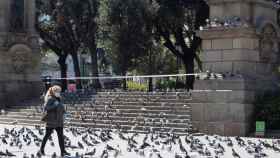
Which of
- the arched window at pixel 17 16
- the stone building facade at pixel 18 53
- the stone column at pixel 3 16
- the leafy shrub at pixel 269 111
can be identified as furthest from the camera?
the arched window at pixel 17 16

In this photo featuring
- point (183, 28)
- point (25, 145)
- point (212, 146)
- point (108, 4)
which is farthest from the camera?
point (183, 28)

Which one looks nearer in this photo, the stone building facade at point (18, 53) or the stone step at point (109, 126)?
the stone step at point (109, 126)

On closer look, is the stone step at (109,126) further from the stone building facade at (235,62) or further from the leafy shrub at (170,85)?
the leafy shrub at (170,85)

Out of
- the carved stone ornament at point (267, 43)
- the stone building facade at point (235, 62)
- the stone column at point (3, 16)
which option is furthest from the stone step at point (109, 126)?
the stone column at point (3, 16)

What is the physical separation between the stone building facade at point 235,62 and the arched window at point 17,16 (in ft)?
42.9

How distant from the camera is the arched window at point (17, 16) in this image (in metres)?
28.2

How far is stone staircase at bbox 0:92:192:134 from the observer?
19344mm

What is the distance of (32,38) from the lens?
28.5 m

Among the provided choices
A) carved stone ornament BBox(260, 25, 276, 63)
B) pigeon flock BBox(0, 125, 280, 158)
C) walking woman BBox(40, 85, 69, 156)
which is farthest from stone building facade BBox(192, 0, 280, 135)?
walking woman BBox(40, 85, 69, 156)

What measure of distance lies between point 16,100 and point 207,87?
43.8 ft

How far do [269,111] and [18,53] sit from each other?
Result: 14893 mm

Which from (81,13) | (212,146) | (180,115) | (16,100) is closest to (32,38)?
(16,100)

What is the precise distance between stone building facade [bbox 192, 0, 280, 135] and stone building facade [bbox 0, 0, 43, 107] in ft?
41.3

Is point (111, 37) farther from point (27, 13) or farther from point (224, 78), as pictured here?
point (224, 78)
